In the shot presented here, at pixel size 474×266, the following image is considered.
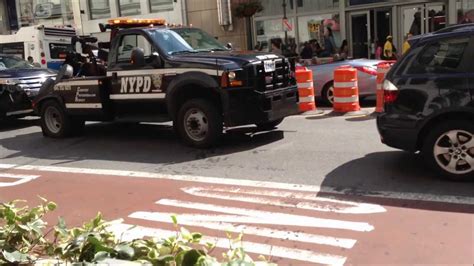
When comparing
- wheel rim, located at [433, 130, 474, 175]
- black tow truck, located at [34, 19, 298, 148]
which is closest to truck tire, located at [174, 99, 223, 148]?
black tow truck, located at [34, 19, 298, 148]

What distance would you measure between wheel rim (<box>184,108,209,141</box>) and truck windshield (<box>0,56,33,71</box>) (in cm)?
710

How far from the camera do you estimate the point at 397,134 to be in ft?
21.2

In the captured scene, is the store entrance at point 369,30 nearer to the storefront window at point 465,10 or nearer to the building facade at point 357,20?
the building facade at point 357,20

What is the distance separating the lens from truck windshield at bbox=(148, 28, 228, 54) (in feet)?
30.3

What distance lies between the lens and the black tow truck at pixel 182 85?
840 centimetres

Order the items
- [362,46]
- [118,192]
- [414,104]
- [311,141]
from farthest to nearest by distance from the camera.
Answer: [362,46]
[311,141]
[118,192]
[414,104]

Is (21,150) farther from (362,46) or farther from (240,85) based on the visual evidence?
(362,46)

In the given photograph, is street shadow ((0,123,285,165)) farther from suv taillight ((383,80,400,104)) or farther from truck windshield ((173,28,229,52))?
suv taillight ((383,80,400,104))

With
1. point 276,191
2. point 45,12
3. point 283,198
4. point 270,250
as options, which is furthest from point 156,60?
point 45,12

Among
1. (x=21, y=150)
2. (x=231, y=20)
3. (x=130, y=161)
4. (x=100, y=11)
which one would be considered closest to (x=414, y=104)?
(x=130, y=161)

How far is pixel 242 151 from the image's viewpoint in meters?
8.64

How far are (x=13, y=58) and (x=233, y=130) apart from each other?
7.43m

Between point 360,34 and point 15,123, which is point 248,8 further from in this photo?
point 15,123

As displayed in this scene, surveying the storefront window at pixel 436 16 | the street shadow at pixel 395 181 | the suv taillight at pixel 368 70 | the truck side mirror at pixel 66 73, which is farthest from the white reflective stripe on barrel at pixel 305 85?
the storefront window at pixel 436 16
